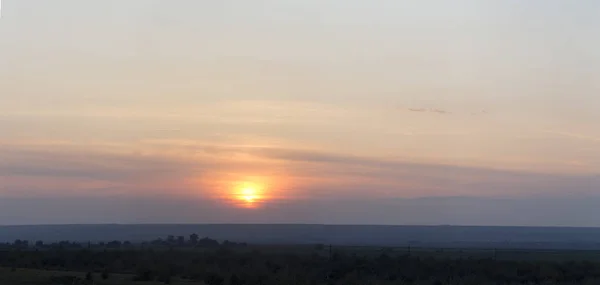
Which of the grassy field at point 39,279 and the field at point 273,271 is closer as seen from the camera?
the grassy field at point 39,279

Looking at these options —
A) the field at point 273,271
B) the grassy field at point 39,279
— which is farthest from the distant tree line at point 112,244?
the grassy field at point 39,279

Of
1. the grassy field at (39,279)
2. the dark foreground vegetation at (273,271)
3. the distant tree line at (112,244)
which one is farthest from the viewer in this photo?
the distant tree line at (112,244)

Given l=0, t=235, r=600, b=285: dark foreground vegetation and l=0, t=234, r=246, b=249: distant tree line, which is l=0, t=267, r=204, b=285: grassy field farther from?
l=0, t=234, r=246, b=249: distant tree line

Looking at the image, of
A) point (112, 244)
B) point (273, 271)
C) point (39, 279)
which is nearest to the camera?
point (39, 279)

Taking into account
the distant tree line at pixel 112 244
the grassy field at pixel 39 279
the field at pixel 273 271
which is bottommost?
the grassy field at pixel 39 279

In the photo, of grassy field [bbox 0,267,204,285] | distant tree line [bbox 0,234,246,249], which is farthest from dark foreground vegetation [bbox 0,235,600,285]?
distant tree line [bbox 0,234,246,249]

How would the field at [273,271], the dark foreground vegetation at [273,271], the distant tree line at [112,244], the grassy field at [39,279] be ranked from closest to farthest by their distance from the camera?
the grassy field at [39,279] → the field at [273,271] → the dark foreground vegetation at [273,271] → the distant tree line at [112,244]

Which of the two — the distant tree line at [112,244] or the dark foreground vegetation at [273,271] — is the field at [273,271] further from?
the distant tree line at [112,244]

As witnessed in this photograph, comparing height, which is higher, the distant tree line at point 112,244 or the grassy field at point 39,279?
the distant tree line at point 112,244

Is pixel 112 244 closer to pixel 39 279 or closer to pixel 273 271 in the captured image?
pixel 273 271

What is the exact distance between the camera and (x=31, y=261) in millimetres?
66375

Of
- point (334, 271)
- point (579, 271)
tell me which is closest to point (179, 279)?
point (334, 271)

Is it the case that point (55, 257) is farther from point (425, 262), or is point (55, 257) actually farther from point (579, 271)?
point (579, 271)

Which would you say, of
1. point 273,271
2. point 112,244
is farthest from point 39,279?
point 112,244
